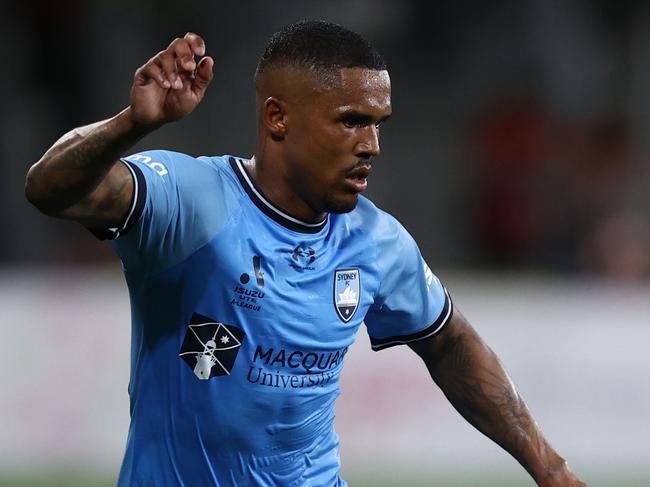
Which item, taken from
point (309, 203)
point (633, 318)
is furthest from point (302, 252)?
point (633, 318)

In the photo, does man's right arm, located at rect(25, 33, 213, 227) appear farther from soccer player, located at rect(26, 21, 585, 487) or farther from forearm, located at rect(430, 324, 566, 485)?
forearm, located at rect(430, 324, 566, 485)

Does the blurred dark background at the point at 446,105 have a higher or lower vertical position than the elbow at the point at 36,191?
lower

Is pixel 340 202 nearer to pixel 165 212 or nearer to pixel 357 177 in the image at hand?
pixel 357 177

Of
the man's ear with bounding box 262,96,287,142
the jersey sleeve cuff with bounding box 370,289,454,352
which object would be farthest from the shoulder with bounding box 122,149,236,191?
the jersey sleeve cuff with bounding box 370,289,454,352

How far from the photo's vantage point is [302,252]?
454 cm

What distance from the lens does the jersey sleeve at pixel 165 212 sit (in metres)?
3.98

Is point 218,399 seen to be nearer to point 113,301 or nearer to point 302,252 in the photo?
point 302,252

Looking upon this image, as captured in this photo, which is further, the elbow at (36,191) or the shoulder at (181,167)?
the shoulder at (181,167)

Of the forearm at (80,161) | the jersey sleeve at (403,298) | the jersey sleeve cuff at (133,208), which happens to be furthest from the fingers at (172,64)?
the jersey sleeve at (403,298)

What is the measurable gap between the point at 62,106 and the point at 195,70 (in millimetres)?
9683

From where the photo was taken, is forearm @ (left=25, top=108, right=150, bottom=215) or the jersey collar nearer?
forearm @ (left=25, top=108, right=150, bottom=215)

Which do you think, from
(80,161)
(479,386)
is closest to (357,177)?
(80,161)

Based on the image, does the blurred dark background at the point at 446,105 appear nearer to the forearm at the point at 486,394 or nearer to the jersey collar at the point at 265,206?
the forearm at the point at 486,394

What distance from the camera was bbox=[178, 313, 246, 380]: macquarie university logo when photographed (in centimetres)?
434
